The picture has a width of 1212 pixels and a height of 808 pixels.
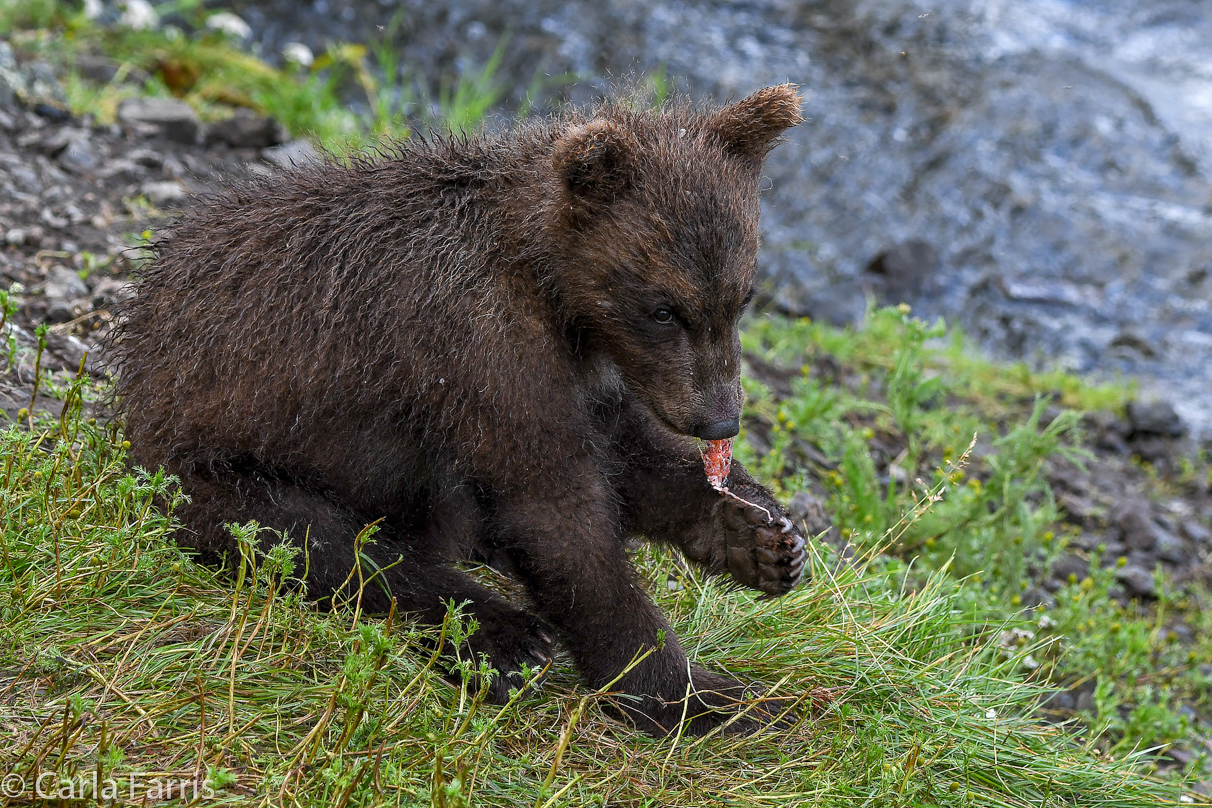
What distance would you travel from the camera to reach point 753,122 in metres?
3.86

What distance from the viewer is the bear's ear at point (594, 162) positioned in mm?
3486

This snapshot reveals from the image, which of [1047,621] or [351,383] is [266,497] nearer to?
[351,383]

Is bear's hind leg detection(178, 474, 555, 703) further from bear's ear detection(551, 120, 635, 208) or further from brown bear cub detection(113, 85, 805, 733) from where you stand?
bear's ear detection(551, 120, 635, 208)

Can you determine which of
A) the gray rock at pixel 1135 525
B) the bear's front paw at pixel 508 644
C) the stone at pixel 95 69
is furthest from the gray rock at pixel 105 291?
the gray rock at pixel 1135 525

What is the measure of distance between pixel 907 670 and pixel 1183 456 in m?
5.01

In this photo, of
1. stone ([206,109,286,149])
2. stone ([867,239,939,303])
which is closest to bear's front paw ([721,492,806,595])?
stone ([206,109,286,149])

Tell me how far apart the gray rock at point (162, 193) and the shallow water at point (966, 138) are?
458 cm

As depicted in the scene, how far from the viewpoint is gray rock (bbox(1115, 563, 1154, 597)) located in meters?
6.29

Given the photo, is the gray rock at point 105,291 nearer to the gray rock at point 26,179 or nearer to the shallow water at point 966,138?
the gray rock at point 26,179

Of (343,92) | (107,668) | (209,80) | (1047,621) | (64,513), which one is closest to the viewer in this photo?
(107,668)

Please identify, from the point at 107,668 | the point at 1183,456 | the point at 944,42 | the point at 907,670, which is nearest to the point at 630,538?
the point at 907,670

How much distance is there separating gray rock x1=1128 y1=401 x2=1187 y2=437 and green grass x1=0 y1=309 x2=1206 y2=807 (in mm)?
3905

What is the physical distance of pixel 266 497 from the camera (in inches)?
146

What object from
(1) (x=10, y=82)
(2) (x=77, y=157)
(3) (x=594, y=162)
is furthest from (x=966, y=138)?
(3) (x=594, y=162)
